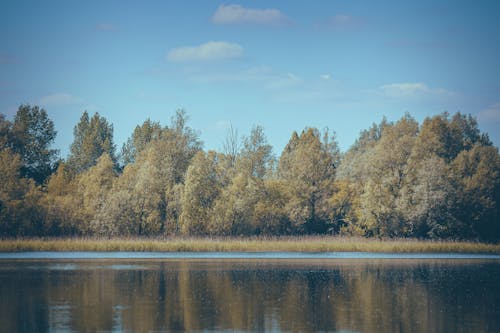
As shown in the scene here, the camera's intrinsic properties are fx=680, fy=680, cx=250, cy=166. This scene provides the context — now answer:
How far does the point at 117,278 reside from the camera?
48250mm

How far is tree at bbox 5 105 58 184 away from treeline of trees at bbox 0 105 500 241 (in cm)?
47

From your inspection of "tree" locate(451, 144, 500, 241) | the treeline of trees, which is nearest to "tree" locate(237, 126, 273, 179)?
the treeline of trees

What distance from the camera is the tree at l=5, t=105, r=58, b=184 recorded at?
103806 millimetres

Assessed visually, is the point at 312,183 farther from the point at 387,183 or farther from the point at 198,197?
the point at 198,197

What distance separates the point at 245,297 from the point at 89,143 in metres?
96.2

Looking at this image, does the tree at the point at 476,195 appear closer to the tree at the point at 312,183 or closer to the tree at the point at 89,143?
the tree at the point at 312,183

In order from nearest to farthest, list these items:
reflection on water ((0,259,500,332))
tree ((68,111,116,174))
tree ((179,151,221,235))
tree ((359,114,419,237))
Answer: reflection on water ((0,259,500,332)) → tree ((179,151,221,235)) → tree ((359,114,419,237)) → tree ((68,111,116,174))

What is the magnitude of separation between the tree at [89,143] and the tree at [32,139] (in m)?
9.58

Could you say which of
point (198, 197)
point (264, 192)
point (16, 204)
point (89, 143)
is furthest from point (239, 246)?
point (89, 143)

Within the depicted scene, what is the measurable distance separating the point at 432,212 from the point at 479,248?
27.7 feet

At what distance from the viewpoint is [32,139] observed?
115438mm

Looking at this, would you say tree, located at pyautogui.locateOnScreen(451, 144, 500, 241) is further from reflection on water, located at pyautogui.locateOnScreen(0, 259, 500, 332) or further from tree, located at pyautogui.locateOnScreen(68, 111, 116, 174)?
tree, located at pyautogui.locateOnScreen(68, 111, 116, 174)

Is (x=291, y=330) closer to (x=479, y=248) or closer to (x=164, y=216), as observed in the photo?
(x=479, y=248)

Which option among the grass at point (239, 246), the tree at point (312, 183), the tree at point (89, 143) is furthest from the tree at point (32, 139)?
the tree at point (312, 183)
